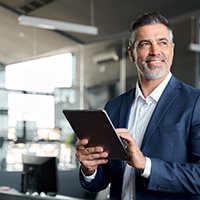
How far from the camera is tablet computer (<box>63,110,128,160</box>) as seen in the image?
5.09 ft

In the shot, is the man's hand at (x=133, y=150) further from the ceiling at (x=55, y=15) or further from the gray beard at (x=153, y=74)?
the ceiling at (x=55, y=15)

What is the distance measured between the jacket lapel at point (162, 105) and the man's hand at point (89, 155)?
0.57ft

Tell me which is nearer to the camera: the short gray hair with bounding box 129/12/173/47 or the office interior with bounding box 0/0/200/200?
the short gray hair with bounding box 129/12/173/47

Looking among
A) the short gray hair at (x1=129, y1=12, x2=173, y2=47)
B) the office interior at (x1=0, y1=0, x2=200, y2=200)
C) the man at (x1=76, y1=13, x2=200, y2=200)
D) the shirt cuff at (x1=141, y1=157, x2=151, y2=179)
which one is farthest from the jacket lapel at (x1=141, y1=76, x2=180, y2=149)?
the office interior at (x1=0, y1=0, x2=200, y2=200)

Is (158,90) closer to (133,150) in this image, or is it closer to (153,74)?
(153,74)

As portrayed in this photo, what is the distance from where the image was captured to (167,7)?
7.39 m

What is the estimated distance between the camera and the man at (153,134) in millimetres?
1614

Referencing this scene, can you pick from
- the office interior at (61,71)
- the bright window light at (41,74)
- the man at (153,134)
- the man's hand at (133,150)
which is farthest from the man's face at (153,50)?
the bright window light at (41,74)

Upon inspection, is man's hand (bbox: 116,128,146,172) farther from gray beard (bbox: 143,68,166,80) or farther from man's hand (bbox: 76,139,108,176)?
gray beard (bbox: 143,68,166,80)

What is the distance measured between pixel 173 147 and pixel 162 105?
193mm

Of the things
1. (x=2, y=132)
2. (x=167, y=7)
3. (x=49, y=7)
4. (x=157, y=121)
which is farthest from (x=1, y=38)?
(x=157, y=121)

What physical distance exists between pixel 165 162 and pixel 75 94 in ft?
24.1

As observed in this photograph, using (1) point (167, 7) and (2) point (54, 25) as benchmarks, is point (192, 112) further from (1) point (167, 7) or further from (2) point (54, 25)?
(1) point (167, 7)

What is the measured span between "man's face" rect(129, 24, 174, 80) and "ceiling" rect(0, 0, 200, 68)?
5656 mm
